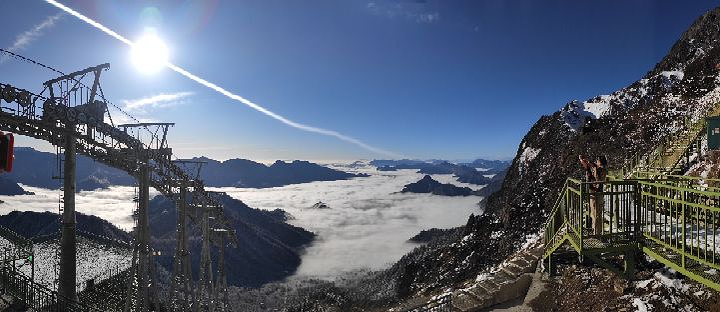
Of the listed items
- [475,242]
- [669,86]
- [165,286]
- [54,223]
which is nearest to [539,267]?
[475,242]

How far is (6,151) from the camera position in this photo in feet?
42.5

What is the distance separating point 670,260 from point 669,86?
207ft

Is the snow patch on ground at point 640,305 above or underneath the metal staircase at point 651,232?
underneath

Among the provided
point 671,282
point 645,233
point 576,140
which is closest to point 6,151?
point 645,233

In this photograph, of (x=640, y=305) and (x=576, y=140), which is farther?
(x=576, y=140)

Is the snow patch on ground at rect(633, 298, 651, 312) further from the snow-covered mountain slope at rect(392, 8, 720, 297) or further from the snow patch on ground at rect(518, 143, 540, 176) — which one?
the snow patch on ground at rect(518, 143, 540, 176)

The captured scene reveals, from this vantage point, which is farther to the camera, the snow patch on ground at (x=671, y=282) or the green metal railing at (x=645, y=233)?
the snow patch on ground at (x=671, y=282)

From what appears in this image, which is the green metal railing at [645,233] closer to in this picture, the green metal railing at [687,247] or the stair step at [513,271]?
the green metal railing at [687,247]

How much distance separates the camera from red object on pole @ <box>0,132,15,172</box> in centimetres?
1273

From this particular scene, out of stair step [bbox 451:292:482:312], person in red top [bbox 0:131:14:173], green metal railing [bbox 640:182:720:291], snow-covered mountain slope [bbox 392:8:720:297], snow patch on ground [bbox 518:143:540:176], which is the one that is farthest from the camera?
snow patch on ground [bbox 518:143:540:176]

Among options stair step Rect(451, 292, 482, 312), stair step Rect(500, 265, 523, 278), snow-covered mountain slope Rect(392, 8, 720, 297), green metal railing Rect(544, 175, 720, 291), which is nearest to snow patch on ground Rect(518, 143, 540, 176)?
snow-covered mountain slope Rect(392, 8, 720, 297)

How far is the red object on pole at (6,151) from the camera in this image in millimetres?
12727

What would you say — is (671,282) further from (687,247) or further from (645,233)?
(687,247)

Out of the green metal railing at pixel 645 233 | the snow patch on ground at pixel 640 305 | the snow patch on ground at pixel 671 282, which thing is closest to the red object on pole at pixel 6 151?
the green metal railing at pixel 645 233
